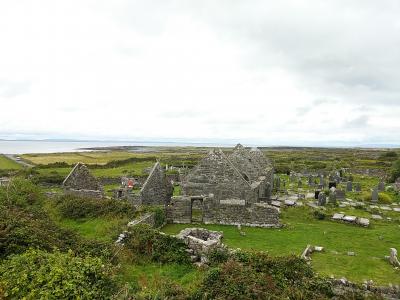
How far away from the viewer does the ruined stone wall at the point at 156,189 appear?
20658mm

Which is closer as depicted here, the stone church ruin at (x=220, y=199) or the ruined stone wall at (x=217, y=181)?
the stone church ruin at (x=220, y=199)

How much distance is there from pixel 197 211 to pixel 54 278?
14.3 m

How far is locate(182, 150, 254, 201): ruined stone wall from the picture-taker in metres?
20.8

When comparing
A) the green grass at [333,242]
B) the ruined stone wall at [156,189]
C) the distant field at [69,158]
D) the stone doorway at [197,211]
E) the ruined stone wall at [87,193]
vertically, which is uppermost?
the ruined stone wall at [156,189]

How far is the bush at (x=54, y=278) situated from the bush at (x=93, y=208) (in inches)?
324

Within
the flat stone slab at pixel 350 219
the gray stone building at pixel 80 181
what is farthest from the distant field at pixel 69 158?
the flat stone slab at pixel 350 219

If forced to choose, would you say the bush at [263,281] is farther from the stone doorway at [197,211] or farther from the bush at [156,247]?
the stone doorway at [197,211]

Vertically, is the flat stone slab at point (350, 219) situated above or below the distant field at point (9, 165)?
above

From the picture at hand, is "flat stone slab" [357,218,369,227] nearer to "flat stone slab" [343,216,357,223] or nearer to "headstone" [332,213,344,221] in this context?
"flat stone slab" [343,216,357,223]

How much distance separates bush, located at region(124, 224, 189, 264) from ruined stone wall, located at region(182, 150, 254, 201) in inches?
279

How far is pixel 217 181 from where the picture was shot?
2097cm

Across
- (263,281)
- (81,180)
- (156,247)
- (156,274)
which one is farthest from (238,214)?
(81,180)

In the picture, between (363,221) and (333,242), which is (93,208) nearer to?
(333,242)

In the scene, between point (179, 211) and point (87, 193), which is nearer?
point (179, 211)
